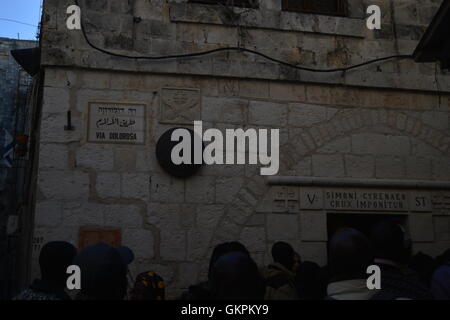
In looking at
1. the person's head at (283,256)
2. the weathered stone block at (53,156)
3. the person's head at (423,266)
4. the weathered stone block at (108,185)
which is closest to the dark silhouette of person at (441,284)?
the person's head at (423,266)

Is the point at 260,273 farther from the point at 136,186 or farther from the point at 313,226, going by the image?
the point at 313,226

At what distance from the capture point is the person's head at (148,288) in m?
3.24

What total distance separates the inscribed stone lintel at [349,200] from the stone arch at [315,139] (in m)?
0.24

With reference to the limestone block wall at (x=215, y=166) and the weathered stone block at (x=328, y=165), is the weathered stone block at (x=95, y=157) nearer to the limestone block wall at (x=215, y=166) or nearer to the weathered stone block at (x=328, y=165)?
the limestone block wall at (x=215, y=166)

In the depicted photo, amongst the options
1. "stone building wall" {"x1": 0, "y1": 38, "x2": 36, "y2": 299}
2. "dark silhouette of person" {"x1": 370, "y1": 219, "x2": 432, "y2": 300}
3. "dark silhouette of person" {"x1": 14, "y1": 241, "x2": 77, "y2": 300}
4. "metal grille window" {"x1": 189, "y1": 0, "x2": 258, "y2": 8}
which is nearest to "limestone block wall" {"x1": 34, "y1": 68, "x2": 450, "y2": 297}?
"metal grille window" {"x1": 189, "y1": 0, "x2": 258, "y2": 8}

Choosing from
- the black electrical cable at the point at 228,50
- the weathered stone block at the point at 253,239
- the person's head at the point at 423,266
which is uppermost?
the black electrical cable at the point at 228,50

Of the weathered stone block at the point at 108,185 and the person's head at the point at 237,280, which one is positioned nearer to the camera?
the person's head at the point at 237,280

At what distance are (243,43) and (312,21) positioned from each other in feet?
2.89

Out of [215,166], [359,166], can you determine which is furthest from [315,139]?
[215,166]

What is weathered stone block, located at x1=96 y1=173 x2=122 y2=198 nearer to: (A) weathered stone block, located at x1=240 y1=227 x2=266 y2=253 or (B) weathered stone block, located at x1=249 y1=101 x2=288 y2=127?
(A) weathered stone block, located at x1=240 y1=227 x2=266 y2=253

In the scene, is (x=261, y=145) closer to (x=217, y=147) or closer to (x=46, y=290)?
(x=217, y=147)

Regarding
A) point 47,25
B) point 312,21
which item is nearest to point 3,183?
point 47,25

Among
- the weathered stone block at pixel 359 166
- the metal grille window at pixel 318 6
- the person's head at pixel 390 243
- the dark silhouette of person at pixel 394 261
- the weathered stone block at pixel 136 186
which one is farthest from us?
the metal grille window at pixel 318 6

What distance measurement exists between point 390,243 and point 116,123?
11.4 feet
